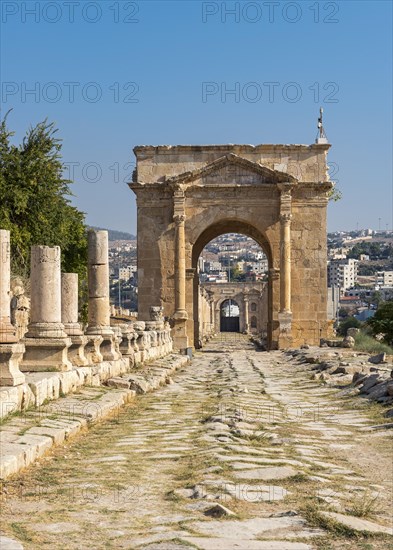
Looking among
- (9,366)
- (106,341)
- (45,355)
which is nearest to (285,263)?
(106,341)

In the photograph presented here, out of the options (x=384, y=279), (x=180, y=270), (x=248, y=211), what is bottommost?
(x=180, y=270)

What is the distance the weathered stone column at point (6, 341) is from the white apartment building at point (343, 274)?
167 metres

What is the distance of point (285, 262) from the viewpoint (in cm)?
3209

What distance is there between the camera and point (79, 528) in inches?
188

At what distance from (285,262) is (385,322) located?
5.81m

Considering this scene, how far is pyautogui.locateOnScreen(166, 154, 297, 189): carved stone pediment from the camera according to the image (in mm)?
31891

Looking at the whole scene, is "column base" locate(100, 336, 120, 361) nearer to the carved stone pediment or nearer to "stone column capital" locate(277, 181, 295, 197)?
the carved stone pediment

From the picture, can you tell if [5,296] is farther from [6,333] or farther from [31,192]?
[31,192]

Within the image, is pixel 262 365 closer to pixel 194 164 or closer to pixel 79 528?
pixel 194 164

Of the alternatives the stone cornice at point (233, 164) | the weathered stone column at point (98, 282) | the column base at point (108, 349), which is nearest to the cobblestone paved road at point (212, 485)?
the column base at point (108, 349)

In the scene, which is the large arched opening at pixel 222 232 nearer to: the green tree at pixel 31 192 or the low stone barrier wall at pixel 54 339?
the green tree at pixel 31 192

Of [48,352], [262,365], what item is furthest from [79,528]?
[262,365]

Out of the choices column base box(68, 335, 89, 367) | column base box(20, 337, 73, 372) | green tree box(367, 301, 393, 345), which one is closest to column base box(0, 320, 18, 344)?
column base box(20, 337, 73, 372)

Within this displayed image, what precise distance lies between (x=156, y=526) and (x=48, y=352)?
6.93 m
